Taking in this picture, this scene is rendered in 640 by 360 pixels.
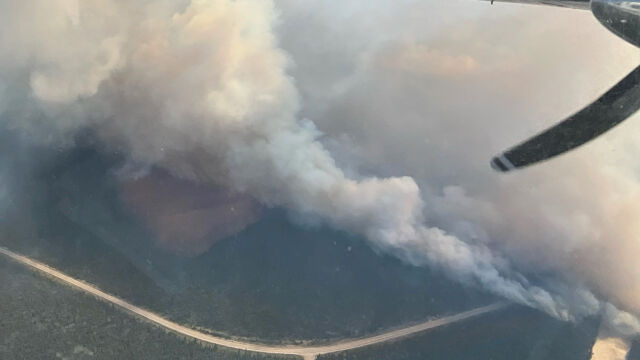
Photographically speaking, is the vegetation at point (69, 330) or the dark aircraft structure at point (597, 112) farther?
the vegetation at point (69, 330)

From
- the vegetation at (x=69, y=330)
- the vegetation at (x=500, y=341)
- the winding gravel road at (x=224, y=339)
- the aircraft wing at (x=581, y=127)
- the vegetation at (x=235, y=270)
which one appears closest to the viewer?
the aircraft wing at (x=581, y=127)

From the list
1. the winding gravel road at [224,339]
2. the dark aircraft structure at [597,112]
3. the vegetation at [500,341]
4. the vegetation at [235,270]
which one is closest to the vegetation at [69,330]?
the winding gravel road at [224,339]

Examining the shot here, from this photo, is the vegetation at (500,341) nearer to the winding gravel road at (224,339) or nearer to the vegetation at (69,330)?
the winding gravel road at (224,339)

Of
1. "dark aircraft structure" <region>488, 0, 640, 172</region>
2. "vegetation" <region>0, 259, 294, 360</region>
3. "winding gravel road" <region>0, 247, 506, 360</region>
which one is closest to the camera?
"dark aircraft structure" <region>488, 0, 640, 172</region>

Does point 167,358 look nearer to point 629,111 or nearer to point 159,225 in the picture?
point 159,225

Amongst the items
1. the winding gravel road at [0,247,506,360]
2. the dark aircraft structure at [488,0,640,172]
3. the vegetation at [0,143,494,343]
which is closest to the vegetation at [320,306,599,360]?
the winding gravel road at [0,247,506,360]

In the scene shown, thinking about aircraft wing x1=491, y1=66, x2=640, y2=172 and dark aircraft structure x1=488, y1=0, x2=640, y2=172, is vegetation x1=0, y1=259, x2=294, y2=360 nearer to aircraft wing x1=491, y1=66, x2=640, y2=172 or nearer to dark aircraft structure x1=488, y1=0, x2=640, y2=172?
aircraft wing x1=491, y1=66, x2=640, y2=172

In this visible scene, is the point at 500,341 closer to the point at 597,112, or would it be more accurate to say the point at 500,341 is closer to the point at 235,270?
the point at 235,270

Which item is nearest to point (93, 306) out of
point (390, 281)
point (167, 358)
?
point (167, 358)
